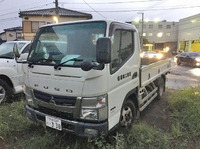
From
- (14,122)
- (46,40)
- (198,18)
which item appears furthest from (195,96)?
(198,18)

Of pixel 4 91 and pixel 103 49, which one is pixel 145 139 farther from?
pixel 4 91

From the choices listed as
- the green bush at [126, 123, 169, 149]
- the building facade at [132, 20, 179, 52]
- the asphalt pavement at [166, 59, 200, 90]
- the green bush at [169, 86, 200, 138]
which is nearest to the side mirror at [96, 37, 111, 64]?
the green bush at [126, 123, 169, 149]

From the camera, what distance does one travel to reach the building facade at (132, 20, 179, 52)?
43.6 m

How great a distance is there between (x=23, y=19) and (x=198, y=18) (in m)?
33.0

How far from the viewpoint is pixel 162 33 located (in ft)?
147

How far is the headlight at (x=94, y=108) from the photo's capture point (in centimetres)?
209

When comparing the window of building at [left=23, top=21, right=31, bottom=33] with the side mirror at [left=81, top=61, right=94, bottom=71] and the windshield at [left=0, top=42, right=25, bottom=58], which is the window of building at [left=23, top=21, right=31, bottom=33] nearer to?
the windshield at [left=0, top=42, right=25, bottom=58]

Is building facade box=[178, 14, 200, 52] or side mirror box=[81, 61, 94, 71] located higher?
building facade box=[178, 14, 200, 52]

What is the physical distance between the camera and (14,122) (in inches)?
131

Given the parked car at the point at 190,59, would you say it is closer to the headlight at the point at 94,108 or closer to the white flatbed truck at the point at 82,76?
the white flatbed truck at the point at 82,76

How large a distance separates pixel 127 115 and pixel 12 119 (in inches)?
103

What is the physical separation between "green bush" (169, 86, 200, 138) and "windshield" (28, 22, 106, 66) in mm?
2442

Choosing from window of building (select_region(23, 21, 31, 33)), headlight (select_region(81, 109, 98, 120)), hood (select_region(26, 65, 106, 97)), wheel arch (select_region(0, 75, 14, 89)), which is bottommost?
headlight (select_region(81, 109, 98, 120))

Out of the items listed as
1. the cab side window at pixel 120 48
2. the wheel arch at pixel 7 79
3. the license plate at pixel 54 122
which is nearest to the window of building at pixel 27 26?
the wheel arch at pixel 7 79
